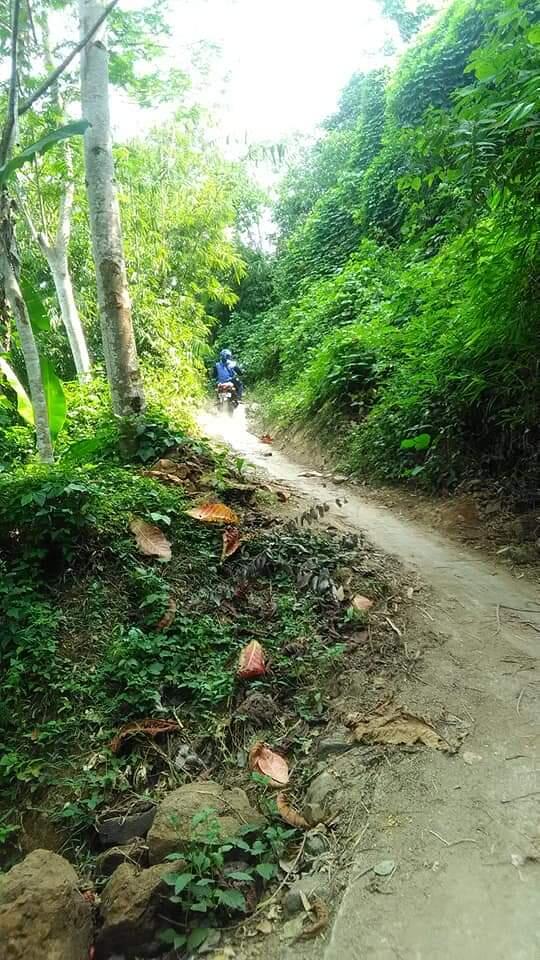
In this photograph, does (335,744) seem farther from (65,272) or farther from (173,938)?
(65,272)

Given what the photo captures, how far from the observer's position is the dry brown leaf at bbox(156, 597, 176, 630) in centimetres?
327

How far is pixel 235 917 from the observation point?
1908 millimetres

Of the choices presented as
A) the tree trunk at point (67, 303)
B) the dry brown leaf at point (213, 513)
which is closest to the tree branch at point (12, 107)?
the dry brown leaf at point (213, 513)

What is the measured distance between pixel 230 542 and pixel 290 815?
6.48 feet

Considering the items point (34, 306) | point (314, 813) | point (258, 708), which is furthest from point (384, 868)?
point (34, 306)

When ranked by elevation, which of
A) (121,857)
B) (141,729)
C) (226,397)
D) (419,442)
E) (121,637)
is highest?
(226,397)

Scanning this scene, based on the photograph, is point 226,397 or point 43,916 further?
point 226,397

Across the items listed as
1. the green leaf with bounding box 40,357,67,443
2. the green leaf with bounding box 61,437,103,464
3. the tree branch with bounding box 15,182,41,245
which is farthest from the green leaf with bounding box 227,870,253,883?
the tree branch with bounding box 15,182,41,245

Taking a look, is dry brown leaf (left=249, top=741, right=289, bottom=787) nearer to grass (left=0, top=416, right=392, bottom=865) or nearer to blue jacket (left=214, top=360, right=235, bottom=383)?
grass (left=0, top=416, right=392, bottom=865)

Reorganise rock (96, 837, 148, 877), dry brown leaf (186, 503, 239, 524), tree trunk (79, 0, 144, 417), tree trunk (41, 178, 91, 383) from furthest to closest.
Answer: tree trunk (41, 178, 91, 383) → tree trunk (79, 0, 144, 417) → dry brown leaf (186, 503, 239, 524) → rock (96, 837, 148, 877)

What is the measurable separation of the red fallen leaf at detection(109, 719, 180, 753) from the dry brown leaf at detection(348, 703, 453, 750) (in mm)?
913

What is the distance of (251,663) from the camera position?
3.00 m

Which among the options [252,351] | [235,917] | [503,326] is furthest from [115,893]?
[252,351]

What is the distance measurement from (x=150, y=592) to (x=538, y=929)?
2508 millimetres
